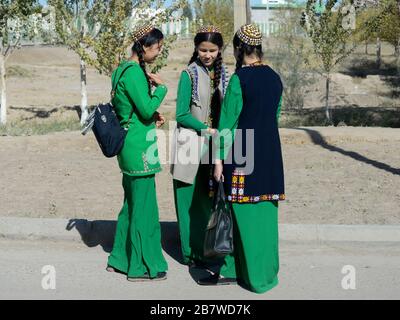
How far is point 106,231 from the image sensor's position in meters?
6.50

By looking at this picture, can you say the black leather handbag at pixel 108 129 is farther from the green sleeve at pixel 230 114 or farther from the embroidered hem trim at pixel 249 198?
the embroidered hem trim at pixel 249 198

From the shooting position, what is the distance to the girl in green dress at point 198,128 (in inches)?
208

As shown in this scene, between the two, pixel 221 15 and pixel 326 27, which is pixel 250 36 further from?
pixel 221 15

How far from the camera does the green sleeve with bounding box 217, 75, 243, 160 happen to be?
481cm

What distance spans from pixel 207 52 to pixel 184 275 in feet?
5.31

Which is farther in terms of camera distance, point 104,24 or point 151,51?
point 104,24

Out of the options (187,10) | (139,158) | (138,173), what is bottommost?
(138,173)

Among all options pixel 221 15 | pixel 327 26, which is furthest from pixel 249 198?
pixel 221 15

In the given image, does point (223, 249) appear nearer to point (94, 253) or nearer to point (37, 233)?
point (94, 253)

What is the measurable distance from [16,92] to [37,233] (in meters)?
21.7

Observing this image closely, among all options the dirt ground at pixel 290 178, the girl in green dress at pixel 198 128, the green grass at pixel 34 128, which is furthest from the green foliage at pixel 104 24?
the girl in green dress at pixel 198 128

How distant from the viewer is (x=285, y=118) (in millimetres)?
17172

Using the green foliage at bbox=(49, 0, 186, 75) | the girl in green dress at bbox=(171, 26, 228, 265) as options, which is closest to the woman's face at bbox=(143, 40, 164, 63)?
the girl in green dress at bbox=(171, 26, 228, 265)

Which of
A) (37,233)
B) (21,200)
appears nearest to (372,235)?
(37,233)
